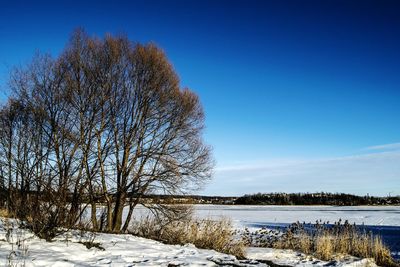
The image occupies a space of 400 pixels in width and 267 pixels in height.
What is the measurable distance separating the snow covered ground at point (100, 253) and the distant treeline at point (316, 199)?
3471cm

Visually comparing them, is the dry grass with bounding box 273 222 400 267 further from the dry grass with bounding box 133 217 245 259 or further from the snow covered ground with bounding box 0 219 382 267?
the dry grass with bounding box 133 217 245 259

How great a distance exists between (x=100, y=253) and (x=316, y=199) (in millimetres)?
39510

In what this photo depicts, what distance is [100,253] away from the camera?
6.30 meters

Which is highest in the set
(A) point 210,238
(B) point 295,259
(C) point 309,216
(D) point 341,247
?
(C) point 309,216

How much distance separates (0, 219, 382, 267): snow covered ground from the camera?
532 centimetres

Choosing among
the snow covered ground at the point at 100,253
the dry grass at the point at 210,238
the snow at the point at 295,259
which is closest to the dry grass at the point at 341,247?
the snow at the point at 295,259

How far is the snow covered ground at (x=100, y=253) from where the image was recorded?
5320mm

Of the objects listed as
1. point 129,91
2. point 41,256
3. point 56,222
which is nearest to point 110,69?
point 129,91

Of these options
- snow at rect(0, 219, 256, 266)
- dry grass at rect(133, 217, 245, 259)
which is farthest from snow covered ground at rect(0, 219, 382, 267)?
dry grass at rect(133, 217, 245, 259)

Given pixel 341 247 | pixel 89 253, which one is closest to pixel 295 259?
pixel 341 247

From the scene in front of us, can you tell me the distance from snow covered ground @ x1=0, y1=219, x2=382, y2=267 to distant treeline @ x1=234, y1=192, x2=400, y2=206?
34.7m

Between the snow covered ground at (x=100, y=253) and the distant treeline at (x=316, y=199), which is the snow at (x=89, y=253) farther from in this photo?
the distant treeline at (x=316, y=199)

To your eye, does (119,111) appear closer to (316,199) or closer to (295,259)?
(295,259)

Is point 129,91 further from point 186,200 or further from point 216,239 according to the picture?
point 216,239
